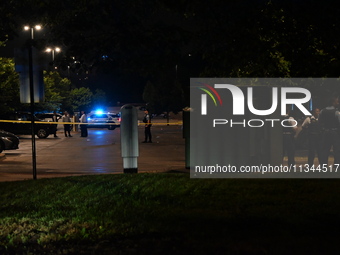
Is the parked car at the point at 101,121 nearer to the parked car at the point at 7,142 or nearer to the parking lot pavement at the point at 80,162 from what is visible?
the parking lot pavement at the point at 80,162

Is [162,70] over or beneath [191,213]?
over

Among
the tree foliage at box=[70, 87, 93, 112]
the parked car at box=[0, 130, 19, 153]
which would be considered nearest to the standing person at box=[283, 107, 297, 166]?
the parked car at box=[0, 130, 19, 153]

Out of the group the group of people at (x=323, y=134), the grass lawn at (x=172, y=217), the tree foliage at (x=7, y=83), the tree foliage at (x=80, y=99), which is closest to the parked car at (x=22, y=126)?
the tree foliage at (x=7, y=83)

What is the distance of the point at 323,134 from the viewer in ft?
54.7

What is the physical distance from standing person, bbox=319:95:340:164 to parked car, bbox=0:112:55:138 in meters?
24.8

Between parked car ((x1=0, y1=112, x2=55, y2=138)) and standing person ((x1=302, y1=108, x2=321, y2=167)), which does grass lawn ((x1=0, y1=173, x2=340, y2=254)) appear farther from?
parked car ((x1=0, y1=112, x2=55, y2=138))

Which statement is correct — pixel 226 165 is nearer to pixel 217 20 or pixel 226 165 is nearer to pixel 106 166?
pixel 106 166

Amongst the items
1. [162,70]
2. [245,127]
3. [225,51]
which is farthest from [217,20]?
[245,127]

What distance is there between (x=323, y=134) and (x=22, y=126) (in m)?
26.0

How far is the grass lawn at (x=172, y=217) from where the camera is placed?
7.21 m

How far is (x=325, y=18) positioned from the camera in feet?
28.2

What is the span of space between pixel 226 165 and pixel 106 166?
5.81 m

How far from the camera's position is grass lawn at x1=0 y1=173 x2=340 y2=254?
7.21 meters

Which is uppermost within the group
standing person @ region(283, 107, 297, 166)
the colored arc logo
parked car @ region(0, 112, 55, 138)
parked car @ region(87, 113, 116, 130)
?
the colored arc logo
